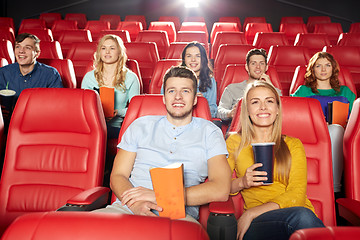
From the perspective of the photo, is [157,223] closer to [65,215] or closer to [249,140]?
[65,215]

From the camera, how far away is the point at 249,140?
169 centimetres

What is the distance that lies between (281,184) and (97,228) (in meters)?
1.03

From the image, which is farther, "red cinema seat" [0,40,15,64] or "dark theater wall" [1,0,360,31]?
"dark theater wall" [1,0,360,31]

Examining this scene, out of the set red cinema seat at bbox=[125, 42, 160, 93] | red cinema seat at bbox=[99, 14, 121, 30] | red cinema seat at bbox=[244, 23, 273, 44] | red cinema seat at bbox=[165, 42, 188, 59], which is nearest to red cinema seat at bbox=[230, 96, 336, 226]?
red cinema seat at bbox=[125, 42, 160, 93]

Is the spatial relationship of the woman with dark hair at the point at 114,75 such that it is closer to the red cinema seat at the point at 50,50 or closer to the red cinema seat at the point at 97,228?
the red cinema seat at the point at 50,50

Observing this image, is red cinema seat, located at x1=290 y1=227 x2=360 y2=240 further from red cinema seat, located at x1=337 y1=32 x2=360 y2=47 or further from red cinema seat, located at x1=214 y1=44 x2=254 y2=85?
red cinema seat, located at x1=337 y1=32 x2=360 y2=47

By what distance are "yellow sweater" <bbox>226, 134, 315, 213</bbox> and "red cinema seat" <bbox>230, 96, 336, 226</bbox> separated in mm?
75

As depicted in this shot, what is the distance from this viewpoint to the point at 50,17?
8.23 metres

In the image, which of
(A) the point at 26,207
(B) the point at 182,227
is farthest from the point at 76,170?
(B) the point at 182,227

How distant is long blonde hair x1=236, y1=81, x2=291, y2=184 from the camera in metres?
1.59

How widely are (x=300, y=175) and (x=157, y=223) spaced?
3.08ft

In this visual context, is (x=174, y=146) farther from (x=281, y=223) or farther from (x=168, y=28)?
(x=168, y=28)

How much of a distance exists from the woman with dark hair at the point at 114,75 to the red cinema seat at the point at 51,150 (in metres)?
1.03

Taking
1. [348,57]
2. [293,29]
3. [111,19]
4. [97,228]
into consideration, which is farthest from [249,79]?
[111,19]
